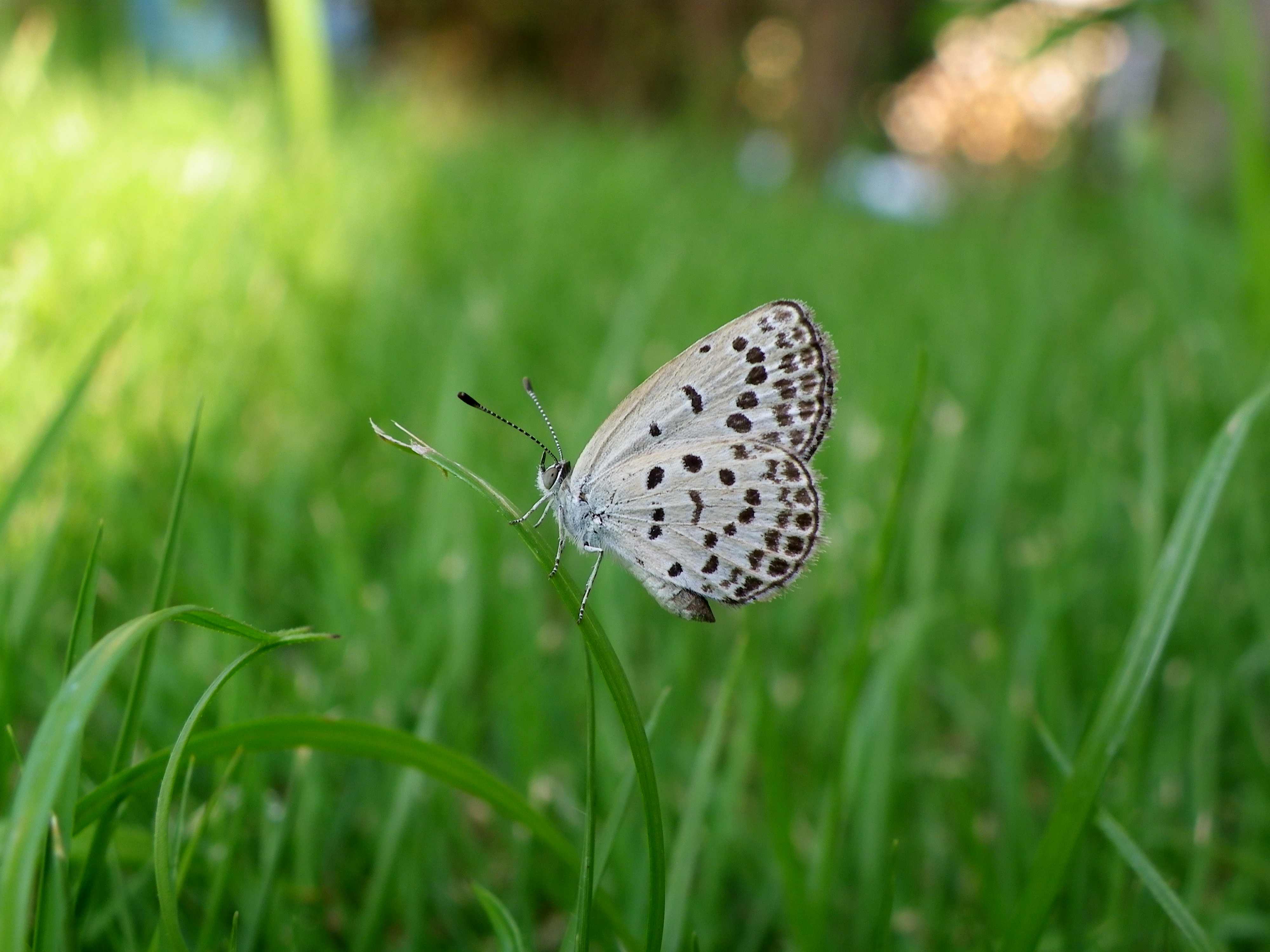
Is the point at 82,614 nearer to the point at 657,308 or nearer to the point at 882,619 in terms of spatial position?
the point at 882,619

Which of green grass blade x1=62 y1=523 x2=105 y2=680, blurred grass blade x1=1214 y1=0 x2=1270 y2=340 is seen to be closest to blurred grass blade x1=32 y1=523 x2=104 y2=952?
green grass blade x1=62 y1=523 x2=105 y2=680

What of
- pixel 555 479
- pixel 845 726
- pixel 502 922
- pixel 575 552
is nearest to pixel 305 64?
pixel 575 552

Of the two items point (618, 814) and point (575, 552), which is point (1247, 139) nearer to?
point (575, 552)

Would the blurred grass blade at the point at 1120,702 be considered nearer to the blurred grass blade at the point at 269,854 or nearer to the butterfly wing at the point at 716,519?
the butterfly wing at the point at 716,519

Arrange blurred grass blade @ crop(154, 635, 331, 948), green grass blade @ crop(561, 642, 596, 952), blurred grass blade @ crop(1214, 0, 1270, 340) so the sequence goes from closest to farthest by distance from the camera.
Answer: blurred grass blade @ crop(154, 635, 331, 948) → green grass blade @ crop(561, 642, 596, 952) → blurred grass blade @ crop(1214, 0, 1270, 340)

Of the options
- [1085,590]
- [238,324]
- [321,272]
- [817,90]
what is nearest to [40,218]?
[238,324]

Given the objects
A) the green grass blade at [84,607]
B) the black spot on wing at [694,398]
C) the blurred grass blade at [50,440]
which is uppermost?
the black spot on wing at [694,398]

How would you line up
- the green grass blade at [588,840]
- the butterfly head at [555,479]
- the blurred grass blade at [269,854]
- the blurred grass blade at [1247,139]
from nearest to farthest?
the green grass blade at [588,840]
the blurred grass blade at [269,854]
the butterfly head at [555,479]
the blurred grass blade at [1247,139]

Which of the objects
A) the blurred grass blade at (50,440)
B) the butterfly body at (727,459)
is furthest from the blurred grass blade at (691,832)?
the blurred grass blade at (50,440)

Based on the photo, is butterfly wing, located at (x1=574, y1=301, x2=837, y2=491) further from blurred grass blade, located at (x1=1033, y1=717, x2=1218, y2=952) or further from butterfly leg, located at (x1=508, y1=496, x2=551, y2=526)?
blurred grass blade, located at (x1=1033, y1=717, x2=1218, y2=952)
